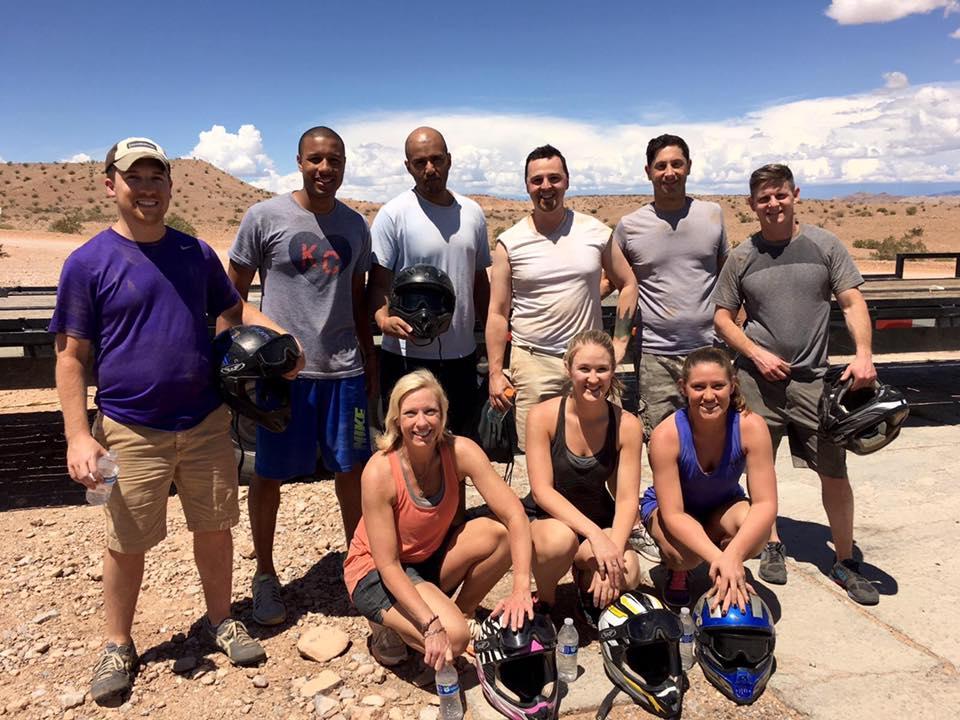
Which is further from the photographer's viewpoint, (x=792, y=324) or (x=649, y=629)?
(x=792, y=324)

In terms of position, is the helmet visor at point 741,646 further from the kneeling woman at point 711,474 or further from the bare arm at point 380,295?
the bare arm at point 380,295

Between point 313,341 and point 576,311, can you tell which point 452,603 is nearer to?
point 313,341

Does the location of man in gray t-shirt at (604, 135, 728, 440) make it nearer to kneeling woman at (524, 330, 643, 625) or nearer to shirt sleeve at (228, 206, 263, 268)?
kneeling woman at (524, 330, 643, 625)

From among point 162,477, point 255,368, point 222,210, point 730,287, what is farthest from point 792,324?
point 222,210

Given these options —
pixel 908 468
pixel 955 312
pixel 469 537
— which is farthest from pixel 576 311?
pixel 955 312

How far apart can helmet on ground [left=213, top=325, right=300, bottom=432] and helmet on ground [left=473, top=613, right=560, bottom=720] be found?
4.39 ft

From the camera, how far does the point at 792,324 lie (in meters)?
3.86

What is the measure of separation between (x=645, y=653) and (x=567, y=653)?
32 centimetres

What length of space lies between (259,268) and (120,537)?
140 centimetres

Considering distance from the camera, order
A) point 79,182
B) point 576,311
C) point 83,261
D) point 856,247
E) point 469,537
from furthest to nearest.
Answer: point 79,182 < point 856,247 < point 576,311 < point 469,537 < point 83,261

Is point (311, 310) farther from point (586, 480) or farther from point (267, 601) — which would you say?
point (586, 480)

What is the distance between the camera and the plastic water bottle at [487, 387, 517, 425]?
3830mm

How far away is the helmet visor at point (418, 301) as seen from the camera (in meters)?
3.56

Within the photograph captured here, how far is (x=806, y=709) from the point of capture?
2.90 metres
